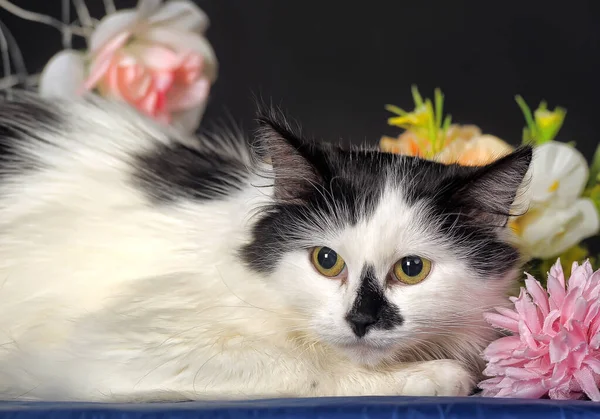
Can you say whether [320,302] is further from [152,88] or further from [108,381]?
[152,88]

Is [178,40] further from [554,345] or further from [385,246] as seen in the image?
[554,345]

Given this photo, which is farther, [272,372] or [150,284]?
[150,284]

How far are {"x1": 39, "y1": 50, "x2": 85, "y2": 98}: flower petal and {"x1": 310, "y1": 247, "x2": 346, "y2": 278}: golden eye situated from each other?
976mm

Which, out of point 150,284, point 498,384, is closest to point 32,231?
point 150,284

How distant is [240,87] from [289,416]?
1.76 metres

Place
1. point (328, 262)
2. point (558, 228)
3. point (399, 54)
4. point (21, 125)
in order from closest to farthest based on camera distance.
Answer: point (328, 262) → point (558, 228) → point (21, 125) → point (399, 54)

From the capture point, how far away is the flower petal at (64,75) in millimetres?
1929

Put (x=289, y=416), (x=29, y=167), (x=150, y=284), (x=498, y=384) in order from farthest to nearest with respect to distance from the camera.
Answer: (x=29, y=167) → (x=150, y=284) → (x=498, y=384) → (x=289, y=416)

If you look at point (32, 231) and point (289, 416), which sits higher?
point (289, 416)

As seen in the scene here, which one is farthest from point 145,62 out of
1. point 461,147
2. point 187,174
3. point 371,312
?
point 371,312

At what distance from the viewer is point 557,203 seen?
1.51m

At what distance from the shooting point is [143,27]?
6.40 ft

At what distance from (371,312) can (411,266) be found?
0.11 meters

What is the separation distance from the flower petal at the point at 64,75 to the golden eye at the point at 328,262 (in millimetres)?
976
